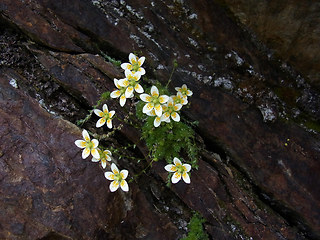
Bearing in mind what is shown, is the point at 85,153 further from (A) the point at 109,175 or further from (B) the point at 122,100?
(B) the point at 122,100

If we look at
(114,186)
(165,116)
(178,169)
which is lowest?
(114,186)

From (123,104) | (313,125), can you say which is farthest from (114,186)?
(313,125)

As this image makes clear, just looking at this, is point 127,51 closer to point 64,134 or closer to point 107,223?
point 64,134

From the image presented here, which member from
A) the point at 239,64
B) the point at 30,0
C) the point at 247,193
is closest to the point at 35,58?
the point at 30,0

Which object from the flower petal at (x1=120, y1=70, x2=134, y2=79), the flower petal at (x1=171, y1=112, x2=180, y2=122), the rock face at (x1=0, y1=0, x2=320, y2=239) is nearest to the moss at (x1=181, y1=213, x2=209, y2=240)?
the rock face at (x1=0, y1=0, x2=320, y2=239)

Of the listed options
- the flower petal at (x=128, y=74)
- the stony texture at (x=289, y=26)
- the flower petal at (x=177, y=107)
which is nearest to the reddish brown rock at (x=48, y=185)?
the flower petal at (x=128, y=74)

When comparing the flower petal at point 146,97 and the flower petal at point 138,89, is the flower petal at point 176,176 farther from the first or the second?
the flower petal at point 138,89
